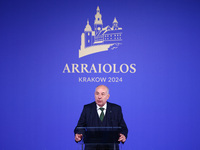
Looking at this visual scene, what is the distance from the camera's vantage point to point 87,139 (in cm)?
214

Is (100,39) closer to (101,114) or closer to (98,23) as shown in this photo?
(98,23)

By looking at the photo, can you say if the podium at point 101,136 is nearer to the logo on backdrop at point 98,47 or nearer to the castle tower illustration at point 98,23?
the logo on backdrop at point 98,47

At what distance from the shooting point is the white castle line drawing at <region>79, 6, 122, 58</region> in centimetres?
453

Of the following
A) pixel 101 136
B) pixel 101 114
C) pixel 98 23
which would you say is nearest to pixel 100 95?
pixel 101 114

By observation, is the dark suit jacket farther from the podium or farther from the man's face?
the podium

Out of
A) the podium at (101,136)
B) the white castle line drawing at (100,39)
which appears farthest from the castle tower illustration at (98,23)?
the podium at (101,136)

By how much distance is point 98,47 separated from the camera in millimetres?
4547

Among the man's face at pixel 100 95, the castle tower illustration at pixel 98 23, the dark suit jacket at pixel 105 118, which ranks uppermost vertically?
the castle tower illustration at pixel 98 23

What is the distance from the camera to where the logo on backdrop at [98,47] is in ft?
14.7

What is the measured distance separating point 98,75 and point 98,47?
543 mm

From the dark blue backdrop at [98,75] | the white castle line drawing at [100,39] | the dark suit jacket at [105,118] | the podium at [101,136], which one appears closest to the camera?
the podium at [101,136]
